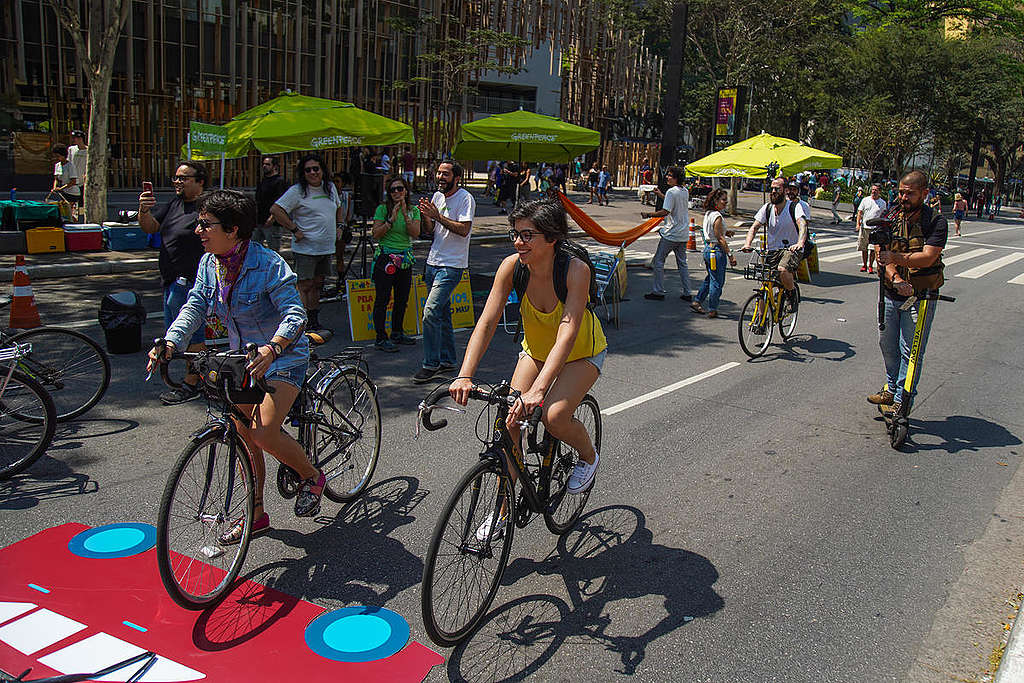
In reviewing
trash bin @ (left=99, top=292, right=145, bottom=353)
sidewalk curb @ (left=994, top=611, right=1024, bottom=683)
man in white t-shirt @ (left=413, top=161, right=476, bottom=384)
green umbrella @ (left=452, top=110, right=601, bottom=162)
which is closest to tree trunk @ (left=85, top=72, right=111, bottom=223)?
green umbrella @ (left=452, top=110, right=601, bottom=162)

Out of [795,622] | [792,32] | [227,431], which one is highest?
[792,32]

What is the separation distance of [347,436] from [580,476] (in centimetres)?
143

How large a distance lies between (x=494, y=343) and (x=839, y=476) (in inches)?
178

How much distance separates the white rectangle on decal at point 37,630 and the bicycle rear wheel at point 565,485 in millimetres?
2294

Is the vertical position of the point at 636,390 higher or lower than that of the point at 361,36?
lower

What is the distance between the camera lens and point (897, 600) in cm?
434

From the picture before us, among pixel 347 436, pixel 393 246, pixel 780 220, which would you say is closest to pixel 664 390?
pixel 393 246

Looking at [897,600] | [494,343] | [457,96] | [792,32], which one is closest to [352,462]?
[897,600]

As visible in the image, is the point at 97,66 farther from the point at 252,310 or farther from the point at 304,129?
the point at 252,310

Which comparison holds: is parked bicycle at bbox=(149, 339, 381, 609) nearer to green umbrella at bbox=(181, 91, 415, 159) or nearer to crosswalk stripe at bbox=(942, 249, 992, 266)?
green umbrella at bbox=(181, 91, 415, 159)

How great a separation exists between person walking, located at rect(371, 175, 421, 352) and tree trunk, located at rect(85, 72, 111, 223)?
910 centimetres

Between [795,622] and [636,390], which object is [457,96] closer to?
[636,390]

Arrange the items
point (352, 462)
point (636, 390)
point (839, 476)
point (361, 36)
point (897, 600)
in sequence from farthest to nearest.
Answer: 1. point (361, 36)
2. point (636, 390)
3. point (839, 476)
4. point (352, 462)
5. point (897, 600)

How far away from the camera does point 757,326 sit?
9.45 meters
